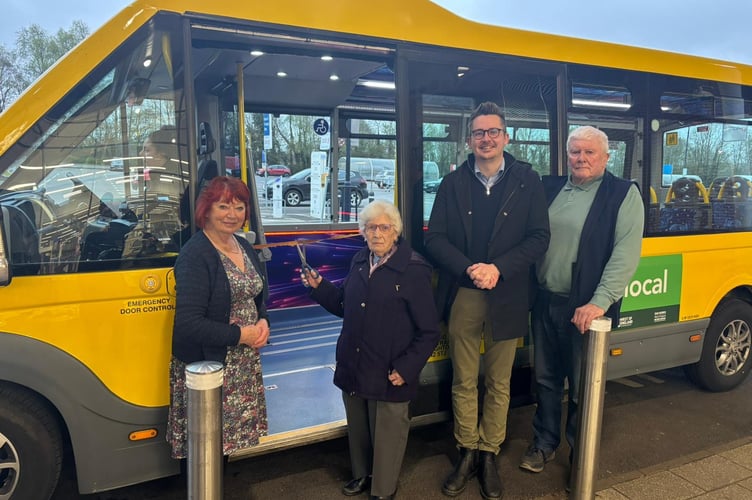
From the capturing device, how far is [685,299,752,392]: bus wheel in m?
4.52

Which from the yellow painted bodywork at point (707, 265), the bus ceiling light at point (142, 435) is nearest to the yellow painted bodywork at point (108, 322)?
the bus ceiling light at point (142, 435)

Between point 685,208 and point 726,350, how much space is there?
1.37 meters

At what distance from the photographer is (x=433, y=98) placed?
3.38 metres

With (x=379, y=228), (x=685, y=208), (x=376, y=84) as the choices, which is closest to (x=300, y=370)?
(x=379, y=228)

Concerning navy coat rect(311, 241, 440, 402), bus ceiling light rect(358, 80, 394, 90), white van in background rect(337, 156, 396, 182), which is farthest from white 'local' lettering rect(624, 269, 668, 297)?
white van in background rect(337, 156, 396, 182)

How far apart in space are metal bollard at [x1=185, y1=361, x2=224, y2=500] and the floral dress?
539mm

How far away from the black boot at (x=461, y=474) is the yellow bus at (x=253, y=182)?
363 mm

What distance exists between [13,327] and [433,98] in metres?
2.45

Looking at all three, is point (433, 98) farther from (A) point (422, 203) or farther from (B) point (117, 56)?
(B) point (117, 56)

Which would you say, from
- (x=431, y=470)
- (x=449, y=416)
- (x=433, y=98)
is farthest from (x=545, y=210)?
(x=431, y=470)

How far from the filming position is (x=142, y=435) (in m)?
2.71

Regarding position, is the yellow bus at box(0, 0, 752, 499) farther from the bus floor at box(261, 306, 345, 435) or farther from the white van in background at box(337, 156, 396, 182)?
the white van in background at box(337, 156, 396, 182)

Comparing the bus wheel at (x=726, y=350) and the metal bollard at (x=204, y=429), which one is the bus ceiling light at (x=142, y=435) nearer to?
the metal bollard at (x=204, y=429)

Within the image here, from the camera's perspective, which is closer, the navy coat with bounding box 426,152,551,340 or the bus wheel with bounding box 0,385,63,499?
the bus wheel with bounding box 0,385,63,499
